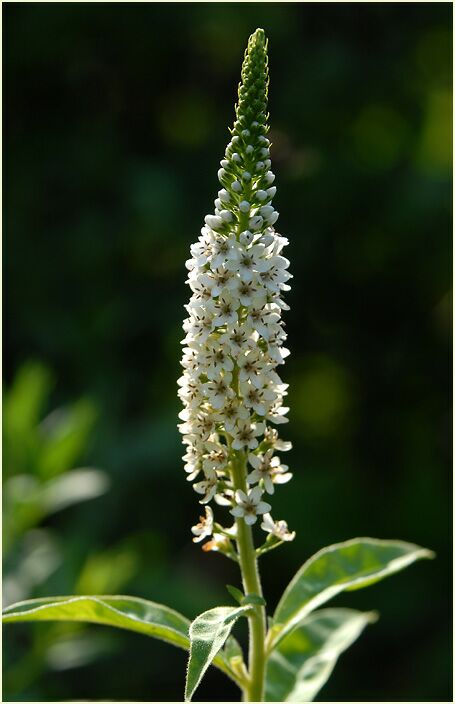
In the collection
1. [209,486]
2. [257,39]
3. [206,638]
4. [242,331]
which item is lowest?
[206,638]

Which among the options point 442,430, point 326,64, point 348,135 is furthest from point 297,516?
point 326,64

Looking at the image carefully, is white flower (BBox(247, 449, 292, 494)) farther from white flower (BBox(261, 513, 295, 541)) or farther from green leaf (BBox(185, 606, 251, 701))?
green leaf (BBox(185, 606, 251, 701))

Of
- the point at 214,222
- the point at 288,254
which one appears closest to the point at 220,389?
the point at 214,222

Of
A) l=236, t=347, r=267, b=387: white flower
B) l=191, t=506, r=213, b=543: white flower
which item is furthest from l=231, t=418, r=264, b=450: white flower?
l=191, t=506, r=213, b=543: white flower

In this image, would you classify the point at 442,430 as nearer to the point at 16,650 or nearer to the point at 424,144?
the point at 424,144

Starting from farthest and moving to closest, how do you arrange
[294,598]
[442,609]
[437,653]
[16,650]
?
[442,609], [437,653], [16,650], [294,598]

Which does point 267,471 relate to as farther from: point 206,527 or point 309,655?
point 309,655
